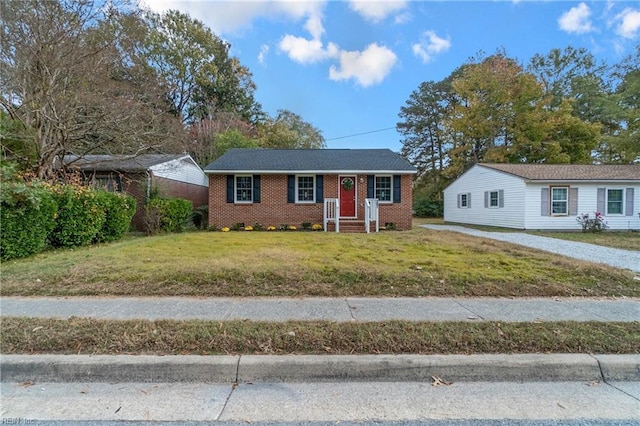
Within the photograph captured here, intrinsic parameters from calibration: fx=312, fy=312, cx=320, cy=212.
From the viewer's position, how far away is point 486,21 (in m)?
9.56

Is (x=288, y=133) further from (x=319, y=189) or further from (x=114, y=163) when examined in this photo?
(x=114, y=163)

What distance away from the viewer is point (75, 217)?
805 centimetres

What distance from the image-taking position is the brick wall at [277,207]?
13.8 metres

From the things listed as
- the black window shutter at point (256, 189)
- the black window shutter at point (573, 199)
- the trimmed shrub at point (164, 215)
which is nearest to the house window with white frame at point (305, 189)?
the black window shutter at point (256, 189)

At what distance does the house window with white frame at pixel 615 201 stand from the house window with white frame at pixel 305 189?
14.0 m

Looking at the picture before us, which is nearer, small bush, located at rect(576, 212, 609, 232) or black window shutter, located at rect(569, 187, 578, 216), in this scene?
small bush, located at rect(576, 212, 609, 232)

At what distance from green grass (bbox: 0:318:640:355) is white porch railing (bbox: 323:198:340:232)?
30.3ft

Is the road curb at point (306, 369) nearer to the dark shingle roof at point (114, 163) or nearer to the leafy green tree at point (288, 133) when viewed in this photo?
the dark shingle roof at point (114, 163)

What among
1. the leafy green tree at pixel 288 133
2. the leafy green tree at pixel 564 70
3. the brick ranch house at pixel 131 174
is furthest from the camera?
the leafy green tree at pixel 288 133

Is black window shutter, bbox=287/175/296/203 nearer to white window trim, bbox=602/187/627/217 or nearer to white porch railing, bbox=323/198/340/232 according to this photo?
white porch railing, bbox=323/198/340/232

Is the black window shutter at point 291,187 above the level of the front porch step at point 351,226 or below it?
above

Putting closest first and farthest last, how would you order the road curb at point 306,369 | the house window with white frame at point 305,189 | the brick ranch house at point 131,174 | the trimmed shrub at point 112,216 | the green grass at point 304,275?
the road curb at point 306,369
the green grass at point 304,275
the trimmed shrub at point 112,216
the brick ranch house at point 131,174
the house window with white frame at point 305,189

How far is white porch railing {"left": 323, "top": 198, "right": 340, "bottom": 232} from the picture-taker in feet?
41.8

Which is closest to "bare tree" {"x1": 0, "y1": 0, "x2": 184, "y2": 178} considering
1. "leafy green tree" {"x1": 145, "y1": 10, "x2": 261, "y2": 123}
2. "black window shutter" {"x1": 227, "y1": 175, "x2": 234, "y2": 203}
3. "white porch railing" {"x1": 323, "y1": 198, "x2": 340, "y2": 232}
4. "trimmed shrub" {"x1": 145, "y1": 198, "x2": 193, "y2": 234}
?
"trimmed shrub" {"x1": 145, "y1": 198, "x2": 193, "y2": 234}
